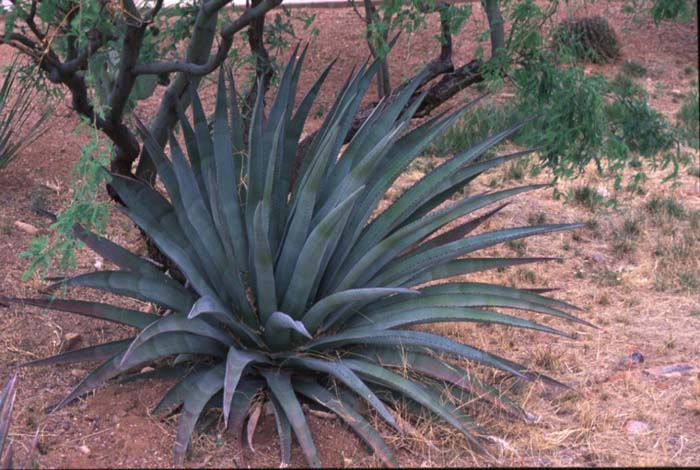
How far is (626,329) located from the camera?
16.4 feet

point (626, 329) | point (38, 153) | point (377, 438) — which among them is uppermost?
point (38, 153)

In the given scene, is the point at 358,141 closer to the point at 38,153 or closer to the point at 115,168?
the point at 115,168

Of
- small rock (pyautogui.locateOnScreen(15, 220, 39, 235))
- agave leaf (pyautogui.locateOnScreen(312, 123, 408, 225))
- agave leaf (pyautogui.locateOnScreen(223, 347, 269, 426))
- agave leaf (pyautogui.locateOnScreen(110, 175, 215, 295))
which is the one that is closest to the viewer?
agave leaf (pyautogui.locateOnScreen(223, 347, 269, 426))

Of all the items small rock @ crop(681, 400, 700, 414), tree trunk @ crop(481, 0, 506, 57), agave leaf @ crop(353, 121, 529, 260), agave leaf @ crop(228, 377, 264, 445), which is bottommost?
small rock @ crop(681, 400, 700, 414)

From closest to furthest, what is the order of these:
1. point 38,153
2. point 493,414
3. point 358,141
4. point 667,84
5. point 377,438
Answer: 1. point 377,438
2. point 493,414
3. point 358,141
4. point 38,153
5. point 667,84

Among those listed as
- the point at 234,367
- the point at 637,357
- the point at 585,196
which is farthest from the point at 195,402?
the point at 585,196

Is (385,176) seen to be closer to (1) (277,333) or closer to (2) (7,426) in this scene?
(1) (277,333)

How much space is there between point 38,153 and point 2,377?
3191mm

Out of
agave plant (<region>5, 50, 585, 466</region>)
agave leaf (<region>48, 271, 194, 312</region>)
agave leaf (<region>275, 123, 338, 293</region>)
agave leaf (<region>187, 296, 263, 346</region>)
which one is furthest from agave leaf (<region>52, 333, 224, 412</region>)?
agave leaf (<region>275, 123, 338, 293</region>)

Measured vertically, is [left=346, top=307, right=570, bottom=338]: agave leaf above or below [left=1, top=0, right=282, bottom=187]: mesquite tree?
below

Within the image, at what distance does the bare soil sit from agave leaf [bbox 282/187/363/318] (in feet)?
1.64

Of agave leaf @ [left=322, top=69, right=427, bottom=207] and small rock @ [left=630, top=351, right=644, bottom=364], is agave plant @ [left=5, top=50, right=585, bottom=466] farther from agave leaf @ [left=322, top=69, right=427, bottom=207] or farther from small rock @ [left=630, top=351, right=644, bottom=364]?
small rock @ [left=630, top=351, right=644, bottom=364]

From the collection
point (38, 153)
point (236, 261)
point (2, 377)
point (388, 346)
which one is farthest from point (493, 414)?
point (38, 153)

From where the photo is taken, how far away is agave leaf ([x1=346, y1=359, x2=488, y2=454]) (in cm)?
357
